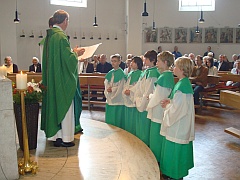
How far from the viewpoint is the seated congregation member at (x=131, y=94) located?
5.23m

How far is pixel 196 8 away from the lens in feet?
52.9

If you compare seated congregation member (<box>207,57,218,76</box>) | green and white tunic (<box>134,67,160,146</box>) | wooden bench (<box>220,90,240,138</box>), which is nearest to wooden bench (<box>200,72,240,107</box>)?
seated congregation member (<box>207,57,218,76</box>)

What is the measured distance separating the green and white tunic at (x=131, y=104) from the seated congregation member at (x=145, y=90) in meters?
0.26

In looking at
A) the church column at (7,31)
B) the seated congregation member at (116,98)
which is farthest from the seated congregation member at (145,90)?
the church column at (7,31)

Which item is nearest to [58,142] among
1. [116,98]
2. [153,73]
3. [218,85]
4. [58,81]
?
[58,81]

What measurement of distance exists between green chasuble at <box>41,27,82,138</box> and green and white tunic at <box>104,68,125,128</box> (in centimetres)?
220

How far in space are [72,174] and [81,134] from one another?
1.36 metres

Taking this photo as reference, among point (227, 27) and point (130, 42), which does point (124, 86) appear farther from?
point (227, 27)

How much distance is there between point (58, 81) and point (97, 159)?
3.18 ft

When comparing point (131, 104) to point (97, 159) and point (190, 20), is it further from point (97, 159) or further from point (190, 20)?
point (190, 20)

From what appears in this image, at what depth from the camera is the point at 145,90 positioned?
4.72 m

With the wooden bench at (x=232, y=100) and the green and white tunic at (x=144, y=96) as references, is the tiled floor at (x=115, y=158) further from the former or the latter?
the green and white tunic at (x=144, y=96)

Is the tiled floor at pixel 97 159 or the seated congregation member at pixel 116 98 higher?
the seated congregation member at pixel 116 98

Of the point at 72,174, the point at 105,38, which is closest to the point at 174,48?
the point at 105,38
